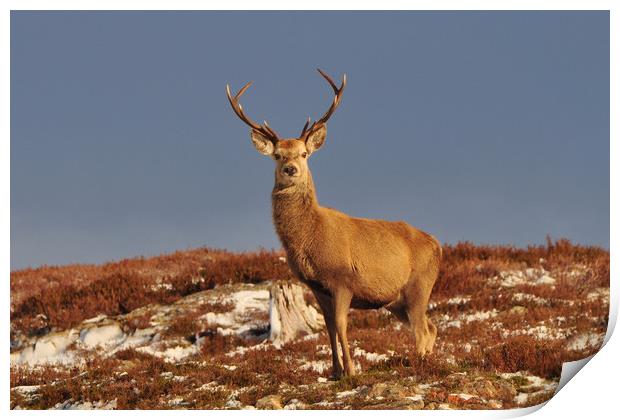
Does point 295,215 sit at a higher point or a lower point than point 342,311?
higher

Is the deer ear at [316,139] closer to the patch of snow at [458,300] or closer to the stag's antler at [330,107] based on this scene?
the stag's antler at [330,107]

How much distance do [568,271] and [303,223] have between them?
9.43 m

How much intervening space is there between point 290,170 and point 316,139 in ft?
A: 1.65

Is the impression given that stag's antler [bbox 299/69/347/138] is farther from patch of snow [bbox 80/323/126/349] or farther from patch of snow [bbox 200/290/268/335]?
patch of snow [bbox 80/323/126/349]

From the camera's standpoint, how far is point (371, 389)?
26.9ft

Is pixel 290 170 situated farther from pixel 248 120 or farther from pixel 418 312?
pixel 418 312

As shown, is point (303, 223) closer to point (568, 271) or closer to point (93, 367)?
point (93, 367)

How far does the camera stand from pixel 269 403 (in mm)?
8555

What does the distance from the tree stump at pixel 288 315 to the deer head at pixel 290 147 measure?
4.45 meters

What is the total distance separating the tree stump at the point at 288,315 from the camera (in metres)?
12.6

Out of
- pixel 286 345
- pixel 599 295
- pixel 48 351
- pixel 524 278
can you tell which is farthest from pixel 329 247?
pixel 524 278

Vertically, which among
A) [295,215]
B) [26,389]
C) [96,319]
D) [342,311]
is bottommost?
[26,389]
